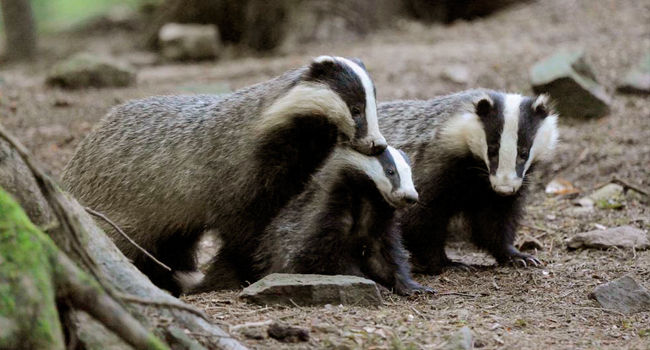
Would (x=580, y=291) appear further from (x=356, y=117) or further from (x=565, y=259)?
(x=356, y=117)

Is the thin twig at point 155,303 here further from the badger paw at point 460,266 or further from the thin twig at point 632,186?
the thin twig at point 632,186

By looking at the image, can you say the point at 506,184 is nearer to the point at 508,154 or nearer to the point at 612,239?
the point at 508,154

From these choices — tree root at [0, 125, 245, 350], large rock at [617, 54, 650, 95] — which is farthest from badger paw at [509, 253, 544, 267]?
large rock at [617, 54, 650, 95]

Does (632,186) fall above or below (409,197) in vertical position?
below

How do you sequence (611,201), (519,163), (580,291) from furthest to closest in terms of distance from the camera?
(611,201) < (519,163) < (580,291)

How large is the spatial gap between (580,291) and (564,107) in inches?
169

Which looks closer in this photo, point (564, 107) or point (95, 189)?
point (95, 189)

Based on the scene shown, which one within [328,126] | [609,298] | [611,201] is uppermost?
[328,126]

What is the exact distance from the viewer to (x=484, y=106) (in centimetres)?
559

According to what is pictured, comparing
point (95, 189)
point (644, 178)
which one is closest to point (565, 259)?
point (644, 178)

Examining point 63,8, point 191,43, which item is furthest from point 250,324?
point 63,8

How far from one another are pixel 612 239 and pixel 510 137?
4.07ft

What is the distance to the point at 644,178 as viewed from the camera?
7426mm

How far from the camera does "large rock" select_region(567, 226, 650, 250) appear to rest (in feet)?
19.4
